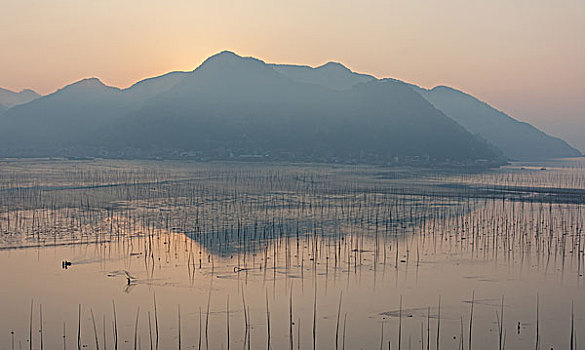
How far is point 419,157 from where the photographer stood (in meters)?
113

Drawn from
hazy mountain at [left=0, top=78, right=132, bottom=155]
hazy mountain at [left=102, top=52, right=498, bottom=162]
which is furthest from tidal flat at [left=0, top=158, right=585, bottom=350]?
hazy mountain at [left=0, top=78, right=132, bottom=155]

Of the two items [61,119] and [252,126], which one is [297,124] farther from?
[61,119]

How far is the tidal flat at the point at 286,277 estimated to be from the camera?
1216 centimetres

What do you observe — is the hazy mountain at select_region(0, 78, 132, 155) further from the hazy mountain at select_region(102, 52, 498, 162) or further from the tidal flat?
the tidal flat

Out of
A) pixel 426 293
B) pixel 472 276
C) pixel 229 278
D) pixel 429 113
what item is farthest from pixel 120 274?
pixel 429 113

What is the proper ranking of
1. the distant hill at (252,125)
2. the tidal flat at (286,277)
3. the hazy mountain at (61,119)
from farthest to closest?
the hazy mountain at (61,119) → the distant hill at (252,125) → the tidal flat at (286,277)

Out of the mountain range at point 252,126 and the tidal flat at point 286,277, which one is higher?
the mountain range at point 252,126

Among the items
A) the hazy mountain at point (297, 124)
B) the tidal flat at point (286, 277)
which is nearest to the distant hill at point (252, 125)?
the hazy mountain at point (297, 124)

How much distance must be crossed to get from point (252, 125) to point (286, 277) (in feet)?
401

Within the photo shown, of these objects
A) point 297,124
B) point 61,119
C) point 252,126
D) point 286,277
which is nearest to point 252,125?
point 252,126

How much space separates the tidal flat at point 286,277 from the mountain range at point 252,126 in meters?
83.5

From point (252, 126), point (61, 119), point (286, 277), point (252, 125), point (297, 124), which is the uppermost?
point (61, 119)

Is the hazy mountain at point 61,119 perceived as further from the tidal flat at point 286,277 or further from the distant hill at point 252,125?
the tidal flat at point 286,277

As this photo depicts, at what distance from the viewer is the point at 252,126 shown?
13650cm
